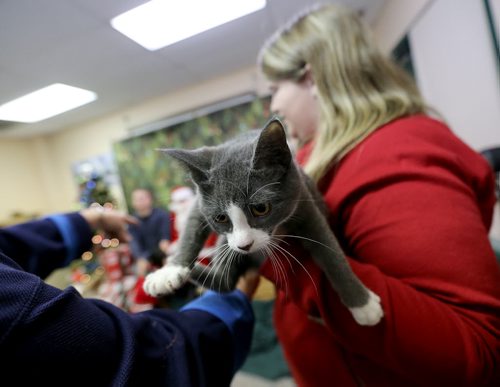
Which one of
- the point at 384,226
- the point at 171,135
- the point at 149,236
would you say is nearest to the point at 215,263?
the point at 149,236

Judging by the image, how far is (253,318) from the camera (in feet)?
1.99

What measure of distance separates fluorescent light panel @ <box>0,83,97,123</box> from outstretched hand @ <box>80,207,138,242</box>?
36cm

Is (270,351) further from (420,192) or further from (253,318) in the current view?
(420,192)

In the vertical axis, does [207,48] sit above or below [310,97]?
above

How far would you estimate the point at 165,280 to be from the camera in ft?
1.47

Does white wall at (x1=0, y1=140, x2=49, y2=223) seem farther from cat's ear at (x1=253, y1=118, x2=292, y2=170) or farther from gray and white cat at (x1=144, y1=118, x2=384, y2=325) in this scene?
cat's ear at (x1=253, y1=118, x2=292, y2=170)

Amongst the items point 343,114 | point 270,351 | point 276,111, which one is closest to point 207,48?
point 276,111

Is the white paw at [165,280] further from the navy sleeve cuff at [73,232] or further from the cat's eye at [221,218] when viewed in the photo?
the navy sleeve cuff at [73,232]

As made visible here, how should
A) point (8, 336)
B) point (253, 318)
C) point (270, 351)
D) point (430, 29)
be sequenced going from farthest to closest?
point (430, 29), point (270, 351), point (253, 318), point (8, 336)

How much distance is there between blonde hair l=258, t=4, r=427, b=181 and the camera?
2.03 ft

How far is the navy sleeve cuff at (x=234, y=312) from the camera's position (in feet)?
1.70

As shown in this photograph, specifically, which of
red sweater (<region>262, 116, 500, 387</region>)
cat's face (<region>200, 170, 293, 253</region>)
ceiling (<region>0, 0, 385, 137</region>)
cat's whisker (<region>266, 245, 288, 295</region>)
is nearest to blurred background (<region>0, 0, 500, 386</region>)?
ceiling (<region>0, 0, 385, 137</region>)

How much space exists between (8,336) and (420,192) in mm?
597

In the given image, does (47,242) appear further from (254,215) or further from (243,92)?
(243,92)
